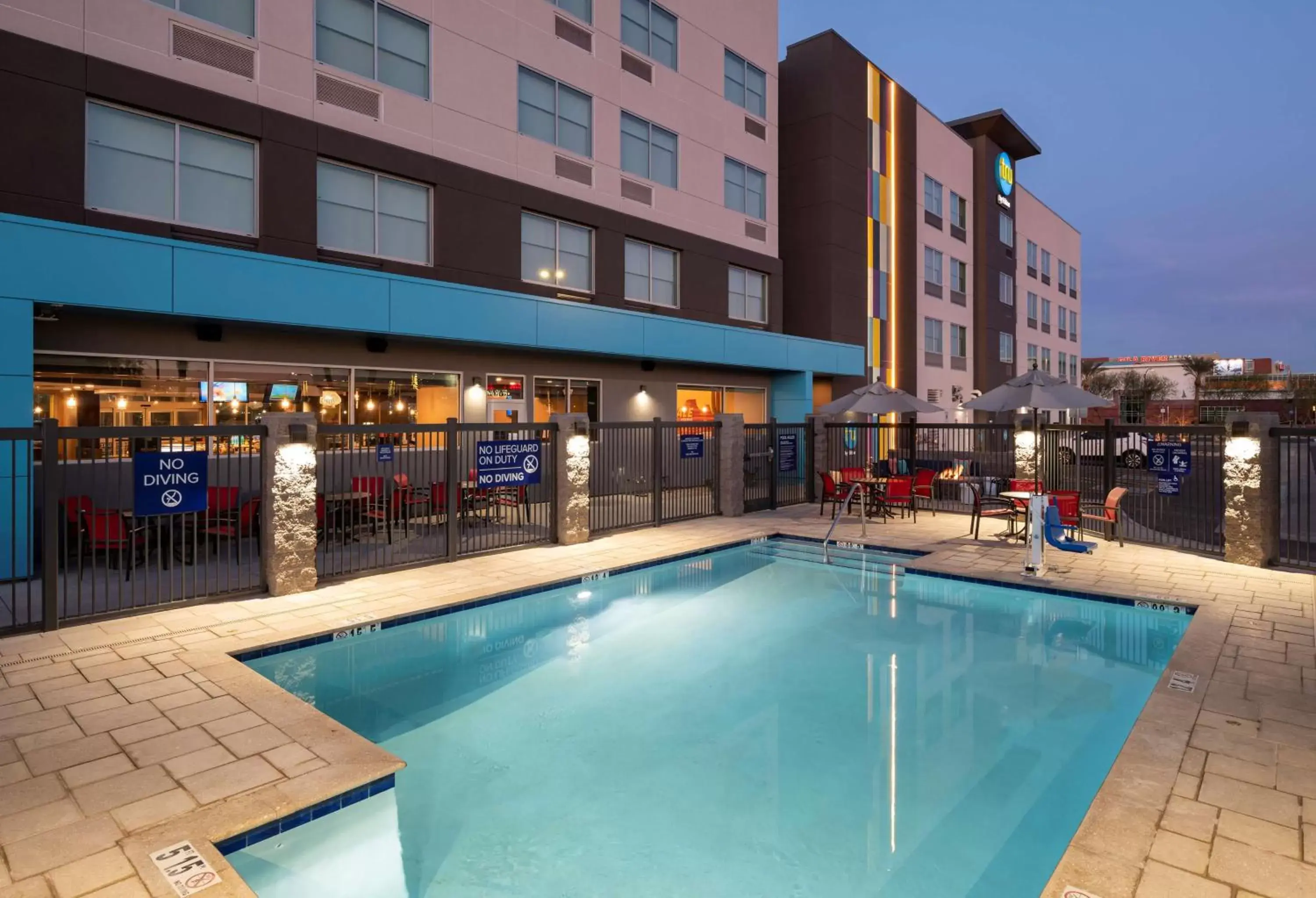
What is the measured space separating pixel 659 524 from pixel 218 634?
8.21m

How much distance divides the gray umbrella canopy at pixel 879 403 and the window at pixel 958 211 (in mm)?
22167

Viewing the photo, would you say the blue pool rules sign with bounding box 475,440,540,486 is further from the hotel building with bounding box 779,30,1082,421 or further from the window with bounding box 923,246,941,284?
the window with bounding box 923,246,941,284

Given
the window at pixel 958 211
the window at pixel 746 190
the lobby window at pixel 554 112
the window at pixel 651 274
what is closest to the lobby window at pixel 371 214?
the lobby window at pixel 554 112

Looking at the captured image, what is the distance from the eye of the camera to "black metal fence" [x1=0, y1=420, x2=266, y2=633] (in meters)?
6.68

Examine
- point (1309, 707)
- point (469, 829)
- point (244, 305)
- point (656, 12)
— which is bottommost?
point (469, 829)

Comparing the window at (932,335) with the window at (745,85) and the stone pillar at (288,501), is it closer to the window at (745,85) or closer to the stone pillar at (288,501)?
the window at (745,85)

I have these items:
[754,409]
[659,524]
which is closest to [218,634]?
[659,524]

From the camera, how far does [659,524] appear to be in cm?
1366

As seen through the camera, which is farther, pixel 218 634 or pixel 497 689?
pixel 218 634

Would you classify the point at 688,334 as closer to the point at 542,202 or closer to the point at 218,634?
the point at 542,202

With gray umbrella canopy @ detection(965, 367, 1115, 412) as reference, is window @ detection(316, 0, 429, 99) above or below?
above

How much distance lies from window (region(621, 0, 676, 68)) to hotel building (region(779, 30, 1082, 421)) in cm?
835

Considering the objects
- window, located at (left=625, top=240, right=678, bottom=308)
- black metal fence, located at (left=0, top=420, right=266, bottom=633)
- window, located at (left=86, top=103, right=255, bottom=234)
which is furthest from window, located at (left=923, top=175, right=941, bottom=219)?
black metal fence, located at (left=0, top=420, right=266, bottom=633)

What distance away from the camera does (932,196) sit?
3209 cm
